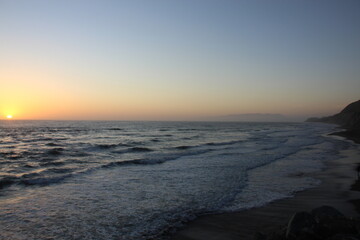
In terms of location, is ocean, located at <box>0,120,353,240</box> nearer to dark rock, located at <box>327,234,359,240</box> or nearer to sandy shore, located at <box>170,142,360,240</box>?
sandy shore, located at <box>170,142,360,240</box>

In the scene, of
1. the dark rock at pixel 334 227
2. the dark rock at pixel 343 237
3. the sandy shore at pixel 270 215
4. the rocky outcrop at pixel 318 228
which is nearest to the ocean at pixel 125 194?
the sandy shore at pixel 270 215

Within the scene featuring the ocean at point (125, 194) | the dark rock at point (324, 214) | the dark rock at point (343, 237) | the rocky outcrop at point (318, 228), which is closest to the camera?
the dark rock at point (343, 237)

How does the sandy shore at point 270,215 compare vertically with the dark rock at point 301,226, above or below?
below

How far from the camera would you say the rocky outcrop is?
16.5 ft

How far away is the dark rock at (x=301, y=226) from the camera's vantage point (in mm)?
5115

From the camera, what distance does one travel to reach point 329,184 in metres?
12.8

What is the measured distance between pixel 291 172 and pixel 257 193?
6030mm

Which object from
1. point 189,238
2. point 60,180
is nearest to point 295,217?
point 189,238

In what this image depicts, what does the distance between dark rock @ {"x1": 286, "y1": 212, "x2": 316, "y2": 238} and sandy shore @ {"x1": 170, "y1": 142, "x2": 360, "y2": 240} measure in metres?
1.47

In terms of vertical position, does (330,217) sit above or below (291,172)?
above

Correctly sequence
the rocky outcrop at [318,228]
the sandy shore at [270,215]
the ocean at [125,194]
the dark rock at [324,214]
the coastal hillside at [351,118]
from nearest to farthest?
the rocky outcrop at [318,228] → the dark rock at [324,214] → the sandy shore at [270,215] → the ocean at [125,194] → the coastal hillside at [351,118]

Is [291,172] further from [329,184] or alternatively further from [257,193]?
[257,193]

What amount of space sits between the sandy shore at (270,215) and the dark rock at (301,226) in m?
1.47

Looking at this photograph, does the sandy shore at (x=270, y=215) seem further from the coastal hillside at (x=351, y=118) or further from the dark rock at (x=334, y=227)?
the coastal hillside at (x=351, y=118)
